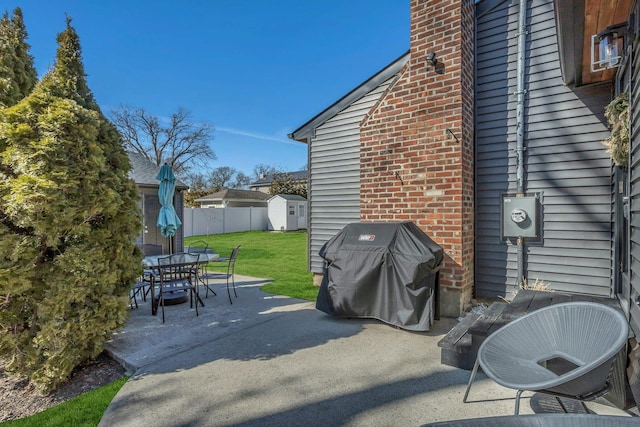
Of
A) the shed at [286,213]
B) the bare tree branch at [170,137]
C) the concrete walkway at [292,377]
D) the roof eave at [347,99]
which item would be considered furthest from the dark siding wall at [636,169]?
the bare tree branch at [170,137]

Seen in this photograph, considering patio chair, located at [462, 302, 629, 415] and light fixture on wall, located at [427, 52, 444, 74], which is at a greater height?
light fixture on wall, located at [427, 52, 444, 74]

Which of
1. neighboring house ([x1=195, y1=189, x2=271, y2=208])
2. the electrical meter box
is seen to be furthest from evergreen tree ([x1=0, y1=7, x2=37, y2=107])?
neighboring house ([x1=195, y1=189, x2=271, y2=208])

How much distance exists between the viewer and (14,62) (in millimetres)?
3211

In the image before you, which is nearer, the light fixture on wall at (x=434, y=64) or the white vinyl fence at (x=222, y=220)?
the light fixture on wall at (x=434, y=64)

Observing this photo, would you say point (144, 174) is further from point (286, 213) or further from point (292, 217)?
point (292, 217)

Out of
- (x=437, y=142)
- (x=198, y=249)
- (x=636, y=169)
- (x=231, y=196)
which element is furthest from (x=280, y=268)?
(x=231, y=196)

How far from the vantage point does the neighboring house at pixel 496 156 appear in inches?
149

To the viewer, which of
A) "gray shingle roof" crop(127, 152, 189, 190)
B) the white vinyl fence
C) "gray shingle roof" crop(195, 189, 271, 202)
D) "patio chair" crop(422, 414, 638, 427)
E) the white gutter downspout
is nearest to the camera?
"patio chair" crop(422, 414, 638, 427)

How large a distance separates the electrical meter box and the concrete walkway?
1.49m

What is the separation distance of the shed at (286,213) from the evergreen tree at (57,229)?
18060 mm

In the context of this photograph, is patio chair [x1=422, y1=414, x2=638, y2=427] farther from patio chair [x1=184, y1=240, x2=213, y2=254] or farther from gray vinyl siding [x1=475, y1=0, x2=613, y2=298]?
patio chair [x1=184, y1=240, x2=213, y2=254]

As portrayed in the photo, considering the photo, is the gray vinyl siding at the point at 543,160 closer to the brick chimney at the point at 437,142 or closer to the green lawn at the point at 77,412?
the brick chimney at the point at 437,142

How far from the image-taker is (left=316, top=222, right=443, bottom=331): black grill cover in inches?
134

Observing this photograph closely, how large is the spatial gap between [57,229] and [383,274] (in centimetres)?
308
